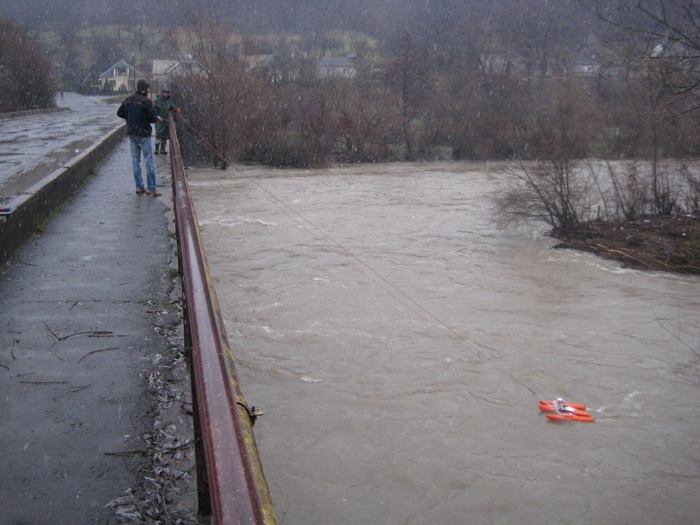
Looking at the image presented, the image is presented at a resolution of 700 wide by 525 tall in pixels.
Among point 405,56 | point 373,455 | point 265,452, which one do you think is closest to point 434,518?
point 373,455

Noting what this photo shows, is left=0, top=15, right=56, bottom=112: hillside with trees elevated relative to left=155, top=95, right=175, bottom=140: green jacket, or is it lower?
elevated

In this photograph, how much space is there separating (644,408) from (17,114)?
34.7 m

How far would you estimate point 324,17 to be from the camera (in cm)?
11906

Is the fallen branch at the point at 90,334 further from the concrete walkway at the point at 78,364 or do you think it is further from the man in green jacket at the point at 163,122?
the man in green jacket at the point at 163,122

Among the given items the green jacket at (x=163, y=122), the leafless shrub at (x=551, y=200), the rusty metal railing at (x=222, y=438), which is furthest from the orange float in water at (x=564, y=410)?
the green jacket at (x=163, y=122)

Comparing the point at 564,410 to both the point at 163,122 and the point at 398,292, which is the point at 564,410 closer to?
the point at 398,292

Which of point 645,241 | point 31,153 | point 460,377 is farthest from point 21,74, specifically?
point 460,377

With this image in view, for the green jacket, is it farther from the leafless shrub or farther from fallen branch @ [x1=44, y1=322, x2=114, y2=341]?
fallen branch @ [x1=44, y1=322, x2=114, y2=341]

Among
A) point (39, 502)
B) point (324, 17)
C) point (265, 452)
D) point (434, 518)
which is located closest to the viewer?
point (39, 502)

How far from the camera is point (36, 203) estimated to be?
25.7 feet

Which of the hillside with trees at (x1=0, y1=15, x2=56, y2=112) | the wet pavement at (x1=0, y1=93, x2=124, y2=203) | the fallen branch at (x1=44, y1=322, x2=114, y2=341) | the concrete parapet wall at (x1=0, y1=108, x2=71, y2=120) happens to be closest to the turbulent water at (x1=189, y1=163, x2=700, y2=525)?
the fallen branch at (x1=44, y1=322, x2=114, y2=341)

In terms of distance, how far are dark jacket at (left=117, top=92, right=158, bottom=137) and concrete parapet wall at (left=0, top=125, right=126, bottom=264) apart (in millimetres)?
1200

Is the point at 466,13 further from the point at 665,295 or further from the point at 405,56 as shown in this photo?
the point at 665,295

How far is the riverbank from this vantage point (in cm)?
1291
